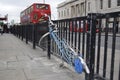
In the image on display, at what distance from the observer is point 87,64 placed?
431 centimetres

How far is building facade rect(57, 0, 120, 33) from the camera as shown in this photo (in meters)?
45.6

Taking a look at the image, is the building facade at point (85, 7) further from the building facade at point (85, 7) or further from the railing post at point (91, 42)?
the railing post at point (91, 42)

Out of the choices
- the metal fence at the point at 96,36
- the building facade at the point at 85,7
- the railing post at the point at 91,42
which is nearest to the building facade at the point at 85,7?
the building facade at the point at 85,7

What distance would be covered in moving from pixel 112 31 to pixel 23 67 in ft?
11.0

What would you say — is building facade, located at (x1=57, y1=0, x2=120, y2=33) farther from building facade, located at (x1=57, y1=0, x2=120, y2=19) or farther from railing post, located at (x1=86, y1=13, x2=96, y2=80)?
railing post, located at (x1=86, y1=13, x2=96, y2=80)

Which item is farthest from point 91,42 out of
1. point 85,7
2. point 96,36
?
point 85,7

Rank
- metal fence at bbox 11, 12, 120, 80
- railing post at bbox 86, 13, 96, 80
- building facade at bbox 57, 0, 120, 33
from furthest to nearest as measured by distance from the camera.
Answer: building facade at bbox 57, 0, 120, 33, railing post at bbox 86, 13, 96, 80, metal fence at bbox 11, 12, 120, 80

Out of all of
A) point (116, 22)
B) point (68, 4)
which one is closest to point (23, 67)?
point (116, 22)

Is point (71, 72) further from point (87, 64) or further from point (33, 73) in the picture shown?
point (87, 64)

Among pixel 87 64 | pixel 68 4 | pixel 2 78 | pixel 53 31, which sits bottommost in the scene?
pixel 2 78

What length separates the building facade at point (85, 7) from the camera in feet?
149

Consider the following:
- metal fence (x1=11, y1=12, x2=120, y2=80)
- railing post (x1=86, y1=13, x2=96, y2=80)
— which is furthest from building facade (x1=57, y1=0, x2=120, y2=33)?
railing post (x1=86, y1=13, x2=96, y2=80)

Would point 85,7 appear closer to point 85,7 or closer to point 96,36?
point 85,7

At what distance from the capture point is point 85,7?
56094 millimetres
